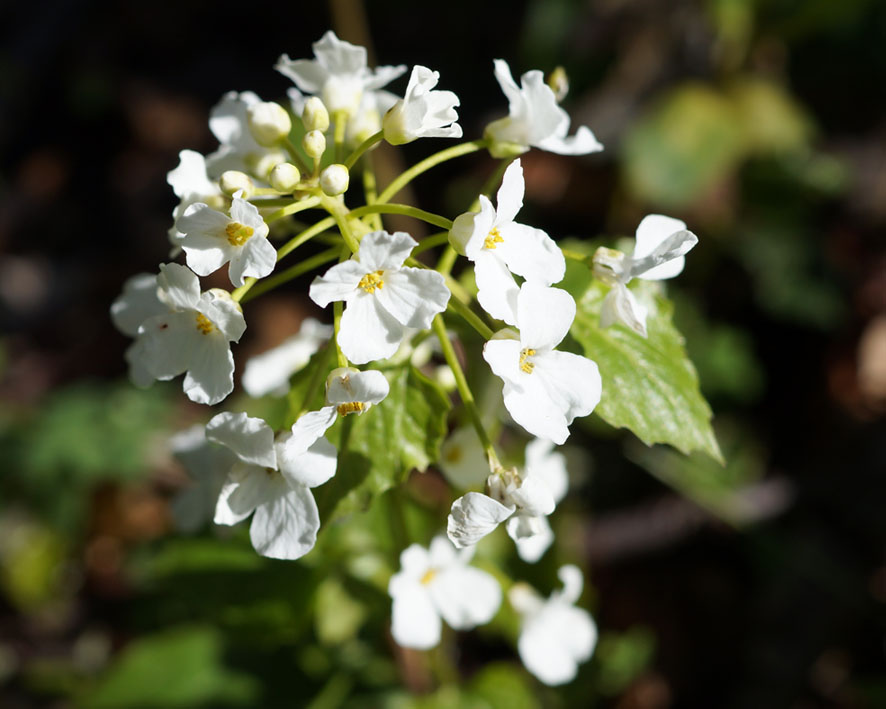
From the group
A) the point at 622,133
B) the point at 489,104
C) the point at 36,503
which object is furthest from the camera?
the point at 489,104

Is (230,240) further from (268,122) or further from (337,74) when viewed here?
(337,74)

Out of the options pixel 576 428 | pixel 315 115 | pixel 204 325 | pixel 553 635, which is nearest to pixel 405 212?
pixel 315 115

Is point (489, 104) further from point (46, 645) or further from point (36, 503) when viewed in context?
point (46, 645)

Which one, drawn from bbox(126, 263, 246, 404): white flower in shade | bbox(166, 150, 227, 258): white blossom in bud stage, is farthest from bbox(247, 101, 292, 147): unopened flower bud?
bbox(126, 263, 246, 404): white flower in shade

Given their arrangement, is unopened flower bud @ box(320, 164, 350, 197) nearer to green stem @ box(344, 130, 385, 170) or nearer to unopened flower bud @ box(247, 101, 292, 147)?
green stem @ box(344, 130, 385, 170)

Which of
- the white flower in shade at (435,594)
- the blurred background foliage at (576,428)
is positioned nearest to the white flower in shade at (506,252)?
the white flower in shade at (435,594)

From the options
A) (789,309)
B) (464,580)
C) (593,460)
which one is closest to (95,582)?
(593,460)
